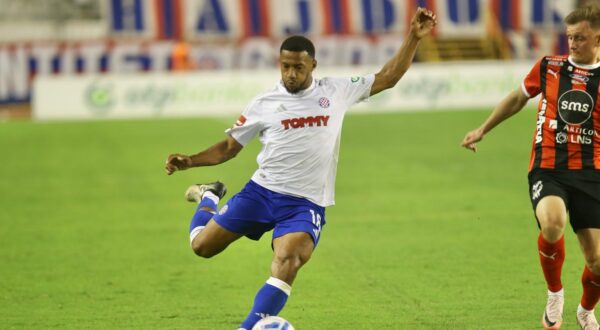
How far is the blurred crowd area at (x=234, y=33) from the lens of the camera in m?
34.8

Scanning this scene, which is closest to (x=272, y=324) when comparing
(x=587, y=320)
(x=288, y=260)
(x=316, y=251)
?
(x=288, y=260)

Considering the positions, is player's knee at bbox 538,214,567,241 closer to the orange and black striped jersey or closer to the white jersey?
the orange and black striped jersey

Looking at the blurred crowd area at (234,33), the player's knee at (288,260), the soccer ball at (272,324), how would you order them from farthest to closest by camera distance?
the blurred crowd area at (234,33) < the player's knee at (288,260) < the soccer ball at (272,324)

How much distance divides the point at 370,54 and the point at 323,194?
2991cm

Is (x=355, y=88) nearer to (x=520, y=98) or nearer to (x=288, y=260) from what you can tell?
(x=520, y=98)

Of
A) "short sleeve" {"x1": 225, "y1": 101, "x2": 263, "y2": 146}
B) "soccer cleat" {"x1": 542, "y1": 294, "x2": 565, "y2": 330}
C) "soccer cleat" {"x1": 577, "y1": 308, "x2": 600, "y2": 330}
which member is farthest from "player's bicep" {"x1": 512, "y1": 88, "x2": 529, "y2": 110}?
"short sleeve" {"x1": 225, "y1": 101, "x2": 263, "y2": 146}

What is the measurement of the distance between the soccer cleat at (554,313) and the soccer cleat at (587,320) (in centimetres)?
21

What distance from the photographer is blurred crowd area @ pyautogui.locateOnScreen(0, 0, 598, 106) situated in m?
34.8

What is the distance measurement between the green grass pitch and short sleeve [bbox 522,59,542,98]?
5.61 feet

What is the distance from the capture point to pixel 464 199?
14562 mm

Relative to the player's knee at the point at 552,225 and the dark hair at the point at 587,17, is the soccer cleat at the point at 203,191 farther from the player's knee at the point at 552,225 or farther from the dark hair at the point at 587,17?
the dark hair at the point at 587,17

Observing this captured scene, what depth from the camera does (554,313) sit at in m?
7.57

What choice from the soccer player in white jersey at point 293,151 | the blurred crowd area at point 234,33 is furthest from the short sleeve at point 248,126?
the blurred crowd area at point 234,33

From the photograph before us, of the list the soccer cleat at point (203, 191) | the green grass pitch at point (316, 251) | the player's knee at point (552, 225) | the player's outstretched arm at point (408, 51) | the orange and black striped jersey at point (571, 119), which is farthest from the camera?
the soccer cleat at point (203, 191)
